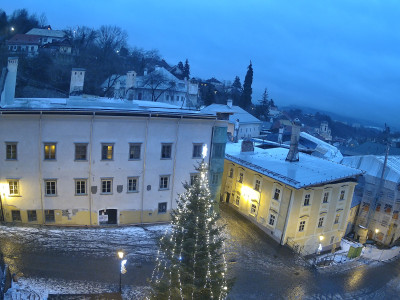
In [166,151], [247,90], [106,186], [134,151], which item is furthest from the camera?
[247,90]

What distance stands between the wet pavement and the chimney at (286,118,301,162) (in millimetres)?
7938

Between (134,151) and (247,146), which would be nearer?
(134,151)

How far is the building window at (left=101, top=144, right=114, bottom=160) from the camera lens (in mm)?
22328

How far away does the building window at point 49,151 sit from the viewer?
69.6ft

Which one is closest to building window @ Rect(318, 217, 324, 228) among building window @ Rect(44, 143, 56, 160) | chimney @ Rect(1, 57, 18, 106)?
building window @ Rect(44, 143, 56, 160)

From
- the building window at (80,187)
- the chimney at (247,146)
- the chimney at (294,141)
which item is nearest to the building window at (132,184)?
the building window at (80,187)

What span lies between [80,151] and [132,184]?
4.43 m

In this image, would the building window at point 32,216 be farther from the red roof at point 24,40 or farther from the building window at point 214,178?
the red roof at point 24,40

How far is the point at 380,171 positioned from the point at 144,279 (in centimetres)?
3135

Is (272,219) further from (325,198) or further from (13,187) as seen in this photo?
(13,187)

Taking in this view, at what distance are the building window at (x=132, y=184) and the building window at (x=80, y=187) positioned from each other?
10.3ft

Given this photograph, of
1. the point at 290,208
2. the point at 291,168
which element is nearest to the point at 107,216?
the point at 290,208

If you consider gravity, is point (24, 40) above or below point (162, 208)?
above

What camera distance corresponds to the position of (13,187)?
21203mm
